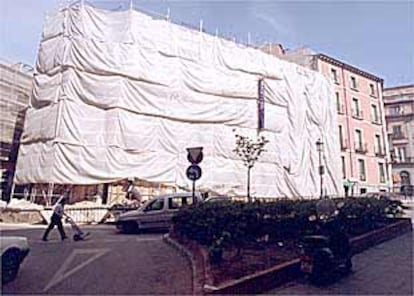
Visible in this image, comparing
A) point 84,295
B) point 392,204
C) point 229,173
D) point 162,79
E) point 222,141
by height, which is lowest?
point 84,295

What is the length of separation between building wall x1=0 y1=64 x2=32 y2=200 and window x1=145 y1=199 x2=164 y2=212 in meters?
11.4

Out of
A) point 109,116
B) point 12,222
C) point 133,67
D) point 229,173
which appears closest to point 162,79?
point 133,67

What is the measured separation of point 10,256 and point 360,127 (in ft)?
114

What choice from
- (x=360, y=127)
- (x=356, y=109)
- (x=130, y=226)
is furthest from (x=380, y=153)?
(x=130, y=226)

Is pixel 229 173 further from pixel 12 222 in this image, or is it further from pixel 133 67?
pixel 12 222

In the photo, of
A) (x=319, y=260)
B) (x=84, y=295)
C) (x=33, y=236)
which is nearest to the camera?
(x=84, y=295)

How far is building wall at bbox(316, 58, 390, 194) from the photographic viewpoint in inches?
1359

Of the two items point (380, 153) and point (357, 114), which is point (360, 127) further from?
point (380, 153)

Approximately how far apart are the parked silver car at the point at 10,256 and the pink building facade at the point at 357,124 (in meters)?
29.6

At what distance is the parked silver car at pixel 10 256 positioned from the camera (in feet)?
19.9

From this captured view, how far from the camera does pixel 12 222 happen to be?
16.3 metres

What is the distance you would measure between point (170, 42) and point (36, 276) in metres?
18.7

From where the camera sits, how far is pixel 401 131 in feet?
153

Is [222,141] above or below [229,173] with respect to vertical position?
above
